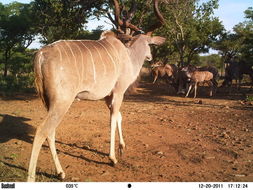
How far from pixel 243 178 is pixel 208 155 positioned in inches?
38.5

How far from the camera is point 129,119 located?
7562 millimetres

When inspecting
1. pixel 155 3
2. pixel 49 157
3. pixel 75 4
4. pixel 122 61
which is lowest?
pixel 49 157

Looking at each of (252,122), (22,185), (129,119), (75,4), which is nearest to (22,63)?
(75,4)

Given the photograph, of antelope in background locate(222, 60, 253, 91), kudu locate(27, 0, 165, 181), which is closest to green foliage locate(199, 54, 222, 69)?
antelope in background locate(222, 60, 253, 91)

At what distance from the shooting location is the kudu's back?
3678 mm

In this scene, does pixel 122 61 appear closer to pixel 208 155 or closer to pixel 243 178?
pixel 208 155

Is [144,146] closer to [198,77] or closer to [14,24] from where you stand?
[198,77]

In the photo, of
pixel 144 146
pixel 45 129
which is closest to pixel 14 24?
pixel 144 146

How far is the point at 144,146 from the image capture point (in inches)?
209

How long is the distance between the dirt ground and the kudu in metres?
0.40

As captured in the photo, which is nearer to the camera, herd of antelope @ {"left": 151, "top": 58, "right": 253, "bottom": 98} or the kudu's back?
the kudu's back

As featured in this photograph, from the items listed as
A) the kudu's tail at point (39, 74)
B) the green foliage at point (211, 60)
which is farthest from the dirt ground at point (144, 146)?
the green foliage at point (211, 60)

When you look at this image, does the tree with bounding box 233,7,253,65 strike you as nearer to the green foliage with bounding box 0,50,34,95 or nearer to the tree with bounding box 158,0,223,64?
the tree with bounding box 158,0,223,64

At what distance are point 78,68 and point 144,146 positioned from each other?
83.3 inches
